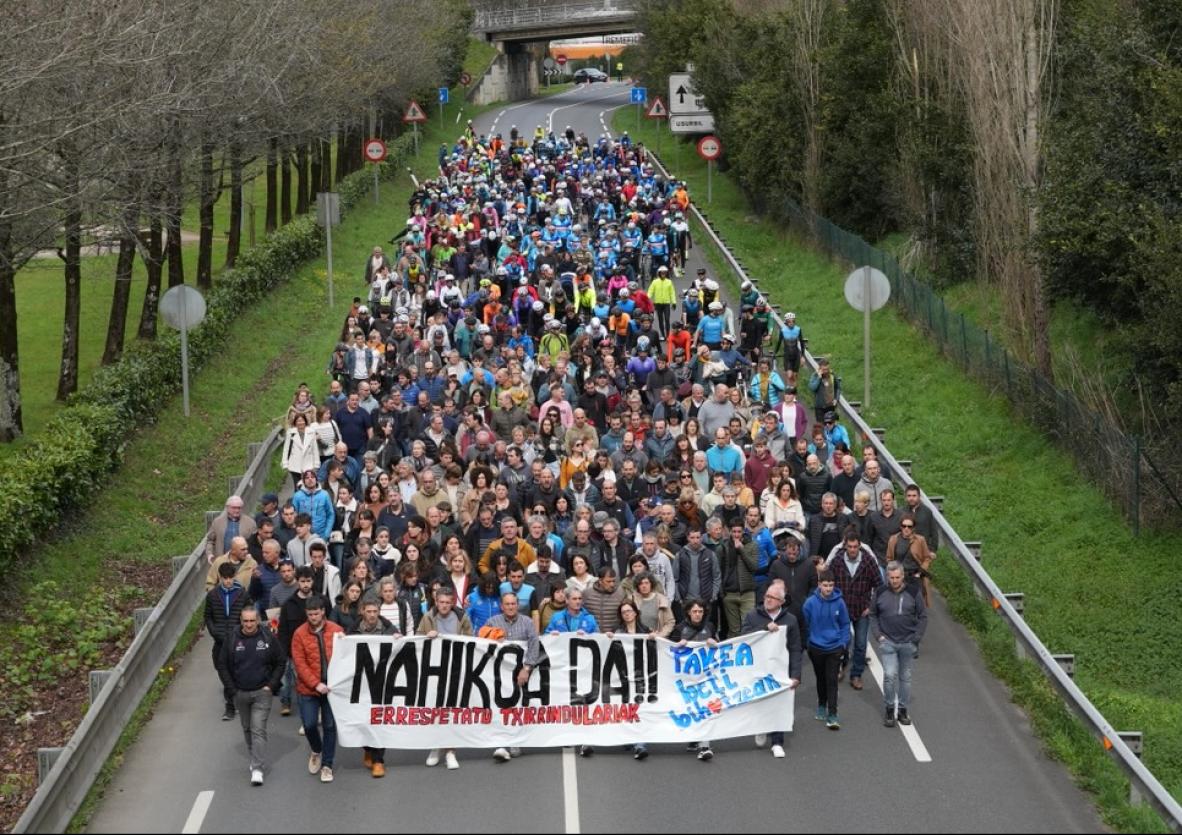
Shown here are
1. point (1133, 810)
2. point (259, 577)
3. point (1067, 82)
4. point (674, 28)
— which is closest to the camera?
point (1133, 810)

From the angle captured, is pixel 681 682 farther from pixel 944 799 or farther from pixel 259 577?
pixel 259 577

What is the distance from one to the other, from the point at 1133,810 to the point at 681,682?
12.4 ft

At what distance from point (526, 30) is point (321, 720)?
93.4 meters

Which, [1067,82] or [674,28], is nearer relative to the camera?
[1067,82]

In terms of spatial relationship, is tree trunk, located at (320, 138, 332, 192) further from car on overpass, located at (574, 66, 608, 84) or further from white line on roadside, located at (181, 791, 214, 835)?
car on overpass, located at (574, 66, 608, 84)

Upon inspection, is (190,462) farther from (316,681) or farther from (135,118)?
(316,681)

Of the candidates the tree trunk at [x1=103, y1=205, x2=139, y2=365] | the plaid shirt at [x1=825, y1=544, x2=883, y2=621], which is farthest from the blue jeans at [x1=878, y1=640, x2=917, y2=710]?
the tree trunk at [x1=103, y1=205, x2=139, y2=365]

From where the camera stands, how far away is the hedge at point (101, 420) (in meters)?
19.6

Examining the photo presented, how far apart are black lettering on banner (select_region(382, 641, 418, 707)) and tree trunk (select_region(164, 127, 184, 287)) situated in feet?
46.1

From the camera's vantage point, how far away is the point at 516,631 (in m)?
14.7

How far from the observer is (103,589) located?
20125 millimetres

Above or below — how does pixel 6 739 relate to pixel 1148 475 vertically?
below

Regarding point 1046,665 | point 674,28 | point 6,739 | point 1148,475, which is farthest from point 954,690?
point 674,28

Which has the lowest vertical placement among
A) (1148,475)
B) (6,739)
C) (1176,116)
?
(6,739)
